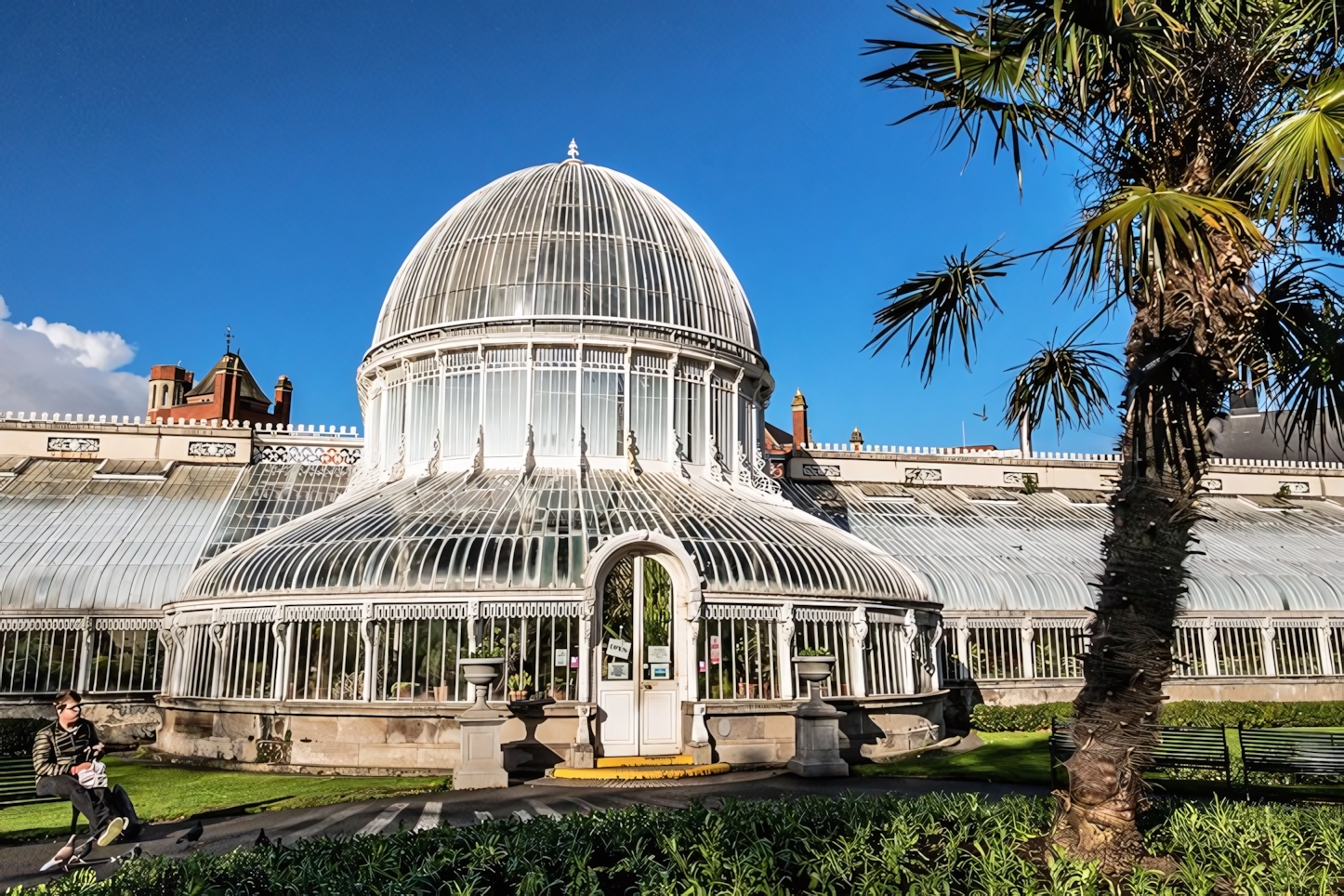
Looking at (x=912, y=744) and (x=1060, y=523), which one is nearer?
(x=912, y=744)

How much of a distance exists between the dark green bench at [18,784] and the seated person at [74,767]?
0.73 meters

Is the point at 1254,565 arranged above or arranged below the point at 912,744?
above

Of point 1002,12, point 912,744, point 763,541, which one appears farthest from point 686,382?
point 1002,12

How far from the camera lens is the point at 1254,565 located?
31.9m

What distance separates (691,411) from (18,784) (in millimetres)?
17136

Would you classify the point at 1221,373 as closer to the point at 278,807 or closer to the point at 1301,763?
the point at 1301,763

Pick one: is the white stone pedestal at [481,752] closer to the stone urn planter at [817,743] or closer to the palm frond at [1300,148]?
the stone urn planter at [817,743]

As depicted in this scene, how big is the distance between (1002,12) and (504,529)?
1432 centimetres

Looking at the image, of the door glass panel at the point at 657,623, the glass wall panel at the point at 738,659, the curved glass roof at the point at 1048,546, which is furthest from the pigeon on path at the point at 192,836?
the curved glass roof at the point at 1048,546

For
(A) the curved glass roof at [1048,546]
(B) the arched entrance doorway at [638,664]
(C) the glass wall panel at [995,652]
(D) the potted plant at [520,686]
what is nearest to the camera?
(D) the potted plant at [520,686]

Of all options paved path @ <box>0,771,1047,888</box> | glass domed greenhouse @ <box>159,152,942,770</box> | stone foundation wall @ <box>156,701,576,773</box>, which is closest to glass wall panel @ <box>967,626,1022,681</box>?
glass domed greenhouse @ <box>159,152,942,770</box>

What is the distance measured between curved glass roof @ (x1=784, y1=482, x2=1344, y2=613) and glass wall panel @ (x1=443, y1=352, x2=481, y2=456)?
13049mm

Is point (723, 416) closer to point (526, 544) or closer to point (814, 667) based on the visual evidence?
point (526, 544)

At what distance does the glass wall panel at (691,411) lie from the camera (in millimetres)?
25469
